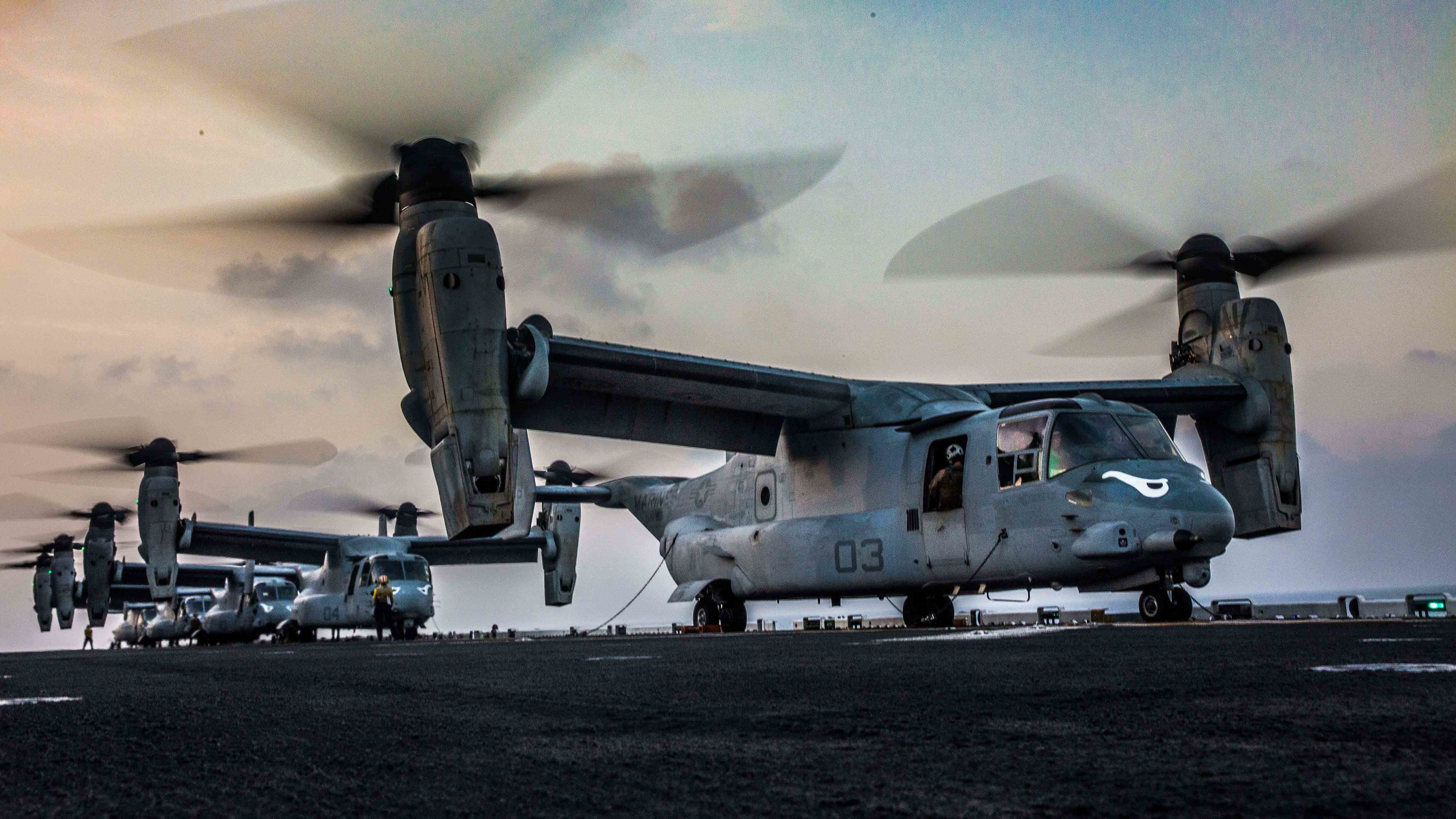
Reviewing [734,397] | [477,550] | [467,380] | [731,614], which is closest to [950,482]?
[734,397]

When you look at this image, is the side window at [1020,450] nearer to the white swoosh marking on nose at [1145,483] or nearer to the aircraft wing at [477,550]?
the white swoosh marking on nose at [1145,483]

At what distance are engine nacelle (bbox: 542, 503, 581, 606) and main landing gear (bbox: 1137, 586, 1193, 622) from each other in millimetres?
22831

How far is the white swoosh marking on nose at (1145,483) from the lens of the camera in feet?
39.3

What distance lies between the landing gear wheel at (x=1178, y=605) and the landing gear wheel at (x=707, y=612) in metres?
6.99

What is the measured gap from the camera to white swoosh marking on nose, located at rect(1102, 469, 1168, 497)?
39.3 ft

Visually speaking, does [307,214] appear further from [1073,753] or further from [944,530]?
[1073,753]

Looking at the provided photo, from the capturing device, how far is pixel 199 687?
15.6 ft

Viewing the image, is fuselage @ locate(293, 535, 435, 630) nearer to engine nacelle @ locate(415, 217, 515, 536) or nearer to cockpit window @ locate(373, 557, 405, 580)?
cockpit window @ locate(373, 557, 405, 580)

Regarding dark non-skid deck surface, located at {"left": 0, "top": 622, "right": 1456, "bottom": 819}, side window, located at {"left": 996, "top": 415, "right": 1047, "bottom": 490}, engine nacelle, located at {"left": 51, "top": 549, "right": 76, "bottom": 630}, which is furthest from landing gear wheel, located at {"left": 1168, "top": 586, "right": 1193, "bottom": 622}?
engine nacelle, located at {"left": 51, "top": 549, "right": 76, "bottom": 630}

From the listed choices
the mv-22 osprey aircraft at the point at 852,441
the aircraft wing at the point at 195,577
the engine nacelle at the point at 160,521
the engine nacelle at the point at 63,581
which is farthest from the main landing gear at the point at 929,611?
the engine nacelle at the point at 63,581

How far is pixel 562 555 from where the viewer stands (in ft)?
112

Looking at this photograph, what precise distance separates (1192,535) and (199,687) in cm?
989

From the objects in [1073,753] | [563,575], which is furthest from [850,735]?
[563,575]

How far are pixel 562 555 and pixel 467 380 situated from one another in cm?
2211
